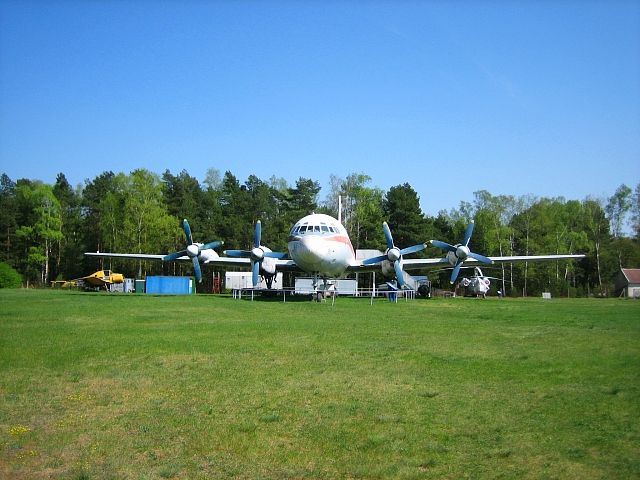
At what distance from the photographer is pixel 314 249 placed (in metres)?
28.9

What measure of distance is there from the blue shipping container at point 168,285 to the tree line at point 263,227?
52.1ft

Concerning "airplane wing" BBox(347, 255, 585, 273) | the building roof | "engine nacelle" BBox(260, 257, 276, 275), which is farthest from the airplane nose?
the building roof

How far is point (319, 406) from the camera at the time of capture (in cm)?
718

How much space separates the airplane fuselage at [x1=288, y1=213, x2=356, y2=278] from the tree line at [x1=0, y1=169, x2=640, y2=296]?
34.7 metres

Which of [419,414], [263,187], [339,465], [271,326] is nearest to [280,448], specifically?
[339,465]

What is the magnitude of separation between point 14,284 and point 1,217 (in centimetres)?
1740

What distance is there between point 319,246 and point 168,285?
24466 millimetres

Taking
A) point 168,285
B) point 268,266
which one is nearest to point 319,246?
point 268,266

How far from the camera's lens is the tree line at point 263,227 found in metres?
64.7

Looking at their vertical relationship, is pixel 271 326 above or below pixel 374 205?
below

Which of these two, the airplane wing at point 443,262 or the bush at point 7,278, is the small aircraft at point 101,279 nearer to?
the bush at point 7,278

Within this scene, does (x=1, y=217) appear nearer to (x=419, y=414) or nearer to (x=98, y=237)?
(x=98, y=237)

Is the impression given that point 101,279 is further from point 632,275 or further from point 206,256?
point 632,275

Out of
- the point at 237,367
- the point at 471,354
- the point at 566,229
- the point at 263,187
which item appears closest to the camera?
the point at 237,367
